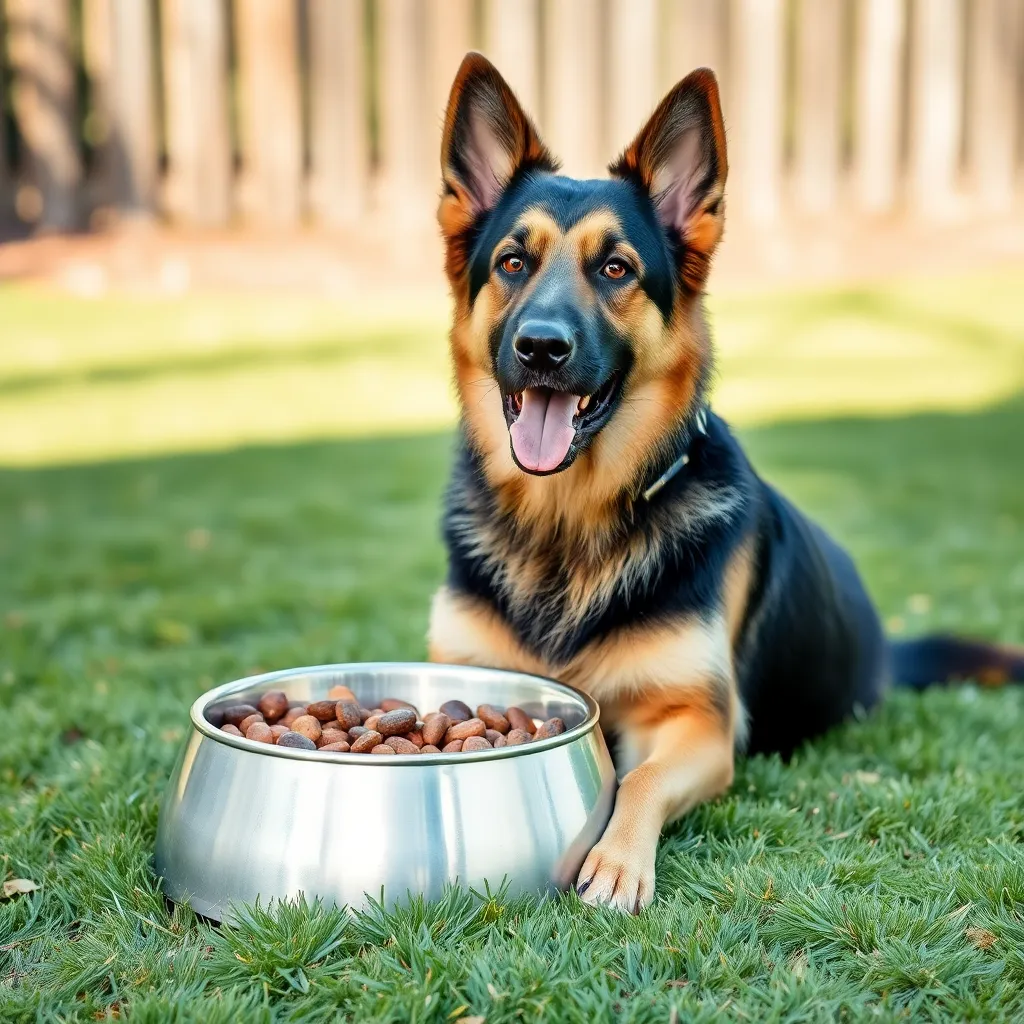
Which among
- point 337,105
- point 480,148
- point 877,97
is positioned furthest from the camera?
point 877,97

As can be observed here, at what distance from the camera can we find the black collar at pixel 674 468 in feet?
12.1

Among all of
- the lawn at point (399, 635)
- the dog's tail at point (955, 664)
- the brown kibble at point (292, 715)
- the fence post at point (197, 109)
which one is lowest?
the dog's tail at point (955, 664)

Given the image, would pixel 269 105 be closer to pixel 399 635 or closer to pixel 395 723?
pixel 399 635

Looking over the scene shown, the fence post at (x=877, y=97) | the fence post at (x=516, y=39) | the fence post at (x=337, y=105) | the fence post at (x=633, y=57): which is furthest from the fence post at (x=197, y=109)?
the fence post at (x=877, y=97)

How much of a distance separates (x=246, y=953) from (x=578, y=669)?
130 cm

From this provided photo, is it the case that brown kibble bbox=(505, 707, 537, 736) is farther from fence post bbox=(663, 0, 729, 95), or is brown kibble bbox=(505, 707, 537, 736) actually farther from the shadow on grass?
fence post bbox=(663, 0, 729, 95)

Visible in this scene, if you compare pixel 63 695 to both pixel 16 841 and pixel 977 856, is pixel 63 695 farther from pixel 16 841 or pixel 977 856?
pixel 977 856

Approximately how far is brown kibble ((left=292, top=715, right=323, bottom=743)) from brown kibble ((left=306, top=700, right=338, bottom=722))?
119 millimetres

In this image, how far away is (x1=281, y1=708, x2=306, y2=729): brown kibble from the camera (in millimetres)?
3334

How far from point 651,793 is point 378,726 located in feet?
2.29

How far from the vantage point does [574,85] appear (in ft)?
40.3

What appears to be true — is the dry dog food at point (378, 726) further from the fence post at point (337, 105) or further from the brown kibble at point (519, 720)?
the fence post at point (337, 105)

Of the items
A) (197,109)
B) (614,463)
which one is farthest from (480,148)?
(197,109)

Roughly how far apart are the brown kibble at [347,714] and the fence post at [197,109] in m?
9.35
